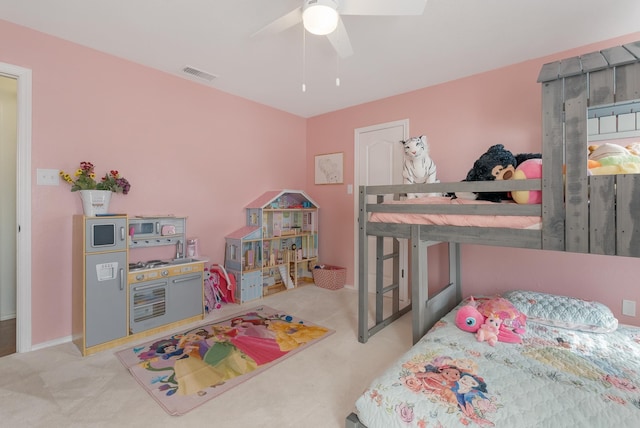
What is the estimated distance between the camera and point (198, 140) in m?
3.24

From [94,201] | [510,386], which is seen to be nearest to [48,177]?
[94,201]

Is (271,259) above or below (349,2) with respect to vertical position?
below

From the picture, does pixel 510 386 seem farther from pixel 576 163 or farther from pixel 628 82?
pixel 628 82

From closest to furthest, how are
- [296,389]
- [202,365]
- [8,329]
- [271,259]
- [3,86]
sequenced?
1. [296,389]
2. [202,365]
3. [8,329]
4. [3,86]
5. [271,259]

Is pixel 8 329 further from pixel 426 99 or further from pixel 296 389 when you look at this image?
pixel 426 99

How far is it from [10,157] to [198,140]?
6.03 ft

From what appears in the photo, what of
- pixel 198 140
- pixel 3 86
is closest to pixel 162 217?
pixel 198 140

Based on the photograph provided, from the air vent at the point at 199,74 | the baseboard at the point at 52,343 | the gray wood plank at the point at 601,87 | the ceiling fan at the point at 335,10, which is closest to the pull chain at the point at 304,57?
the ceiling fan at the point at 335,10

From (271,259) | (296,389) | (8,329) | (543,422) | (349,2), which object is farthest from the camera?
(271,259)

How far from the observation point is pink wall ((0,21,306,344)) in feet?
7.48

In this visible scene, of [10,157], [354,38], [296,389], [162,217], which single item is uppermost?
[354,38]

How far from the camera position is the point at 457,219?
71.6 inches

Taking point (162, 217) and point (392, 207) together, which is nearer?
point (392, 207)

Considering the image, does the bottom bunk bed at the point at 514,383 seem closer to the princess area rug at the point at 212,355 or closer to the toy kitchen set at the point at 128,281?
the princess area rug at the point at 212,355
